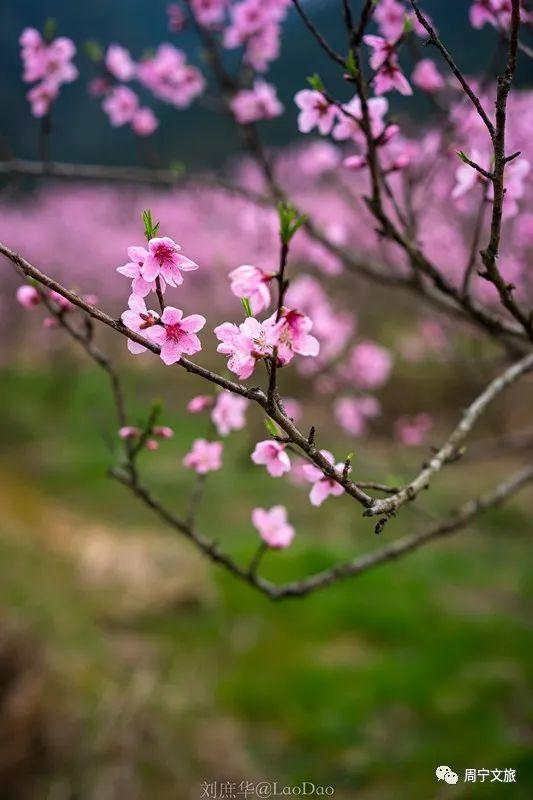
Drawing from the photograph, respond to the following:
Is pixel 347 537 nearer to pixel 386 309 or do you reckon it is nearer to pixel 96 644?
pixel 96 644

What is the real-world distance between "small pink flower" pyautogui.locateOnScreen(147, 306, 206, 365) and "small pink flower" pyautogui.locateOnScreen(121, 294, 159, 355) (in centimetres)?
2

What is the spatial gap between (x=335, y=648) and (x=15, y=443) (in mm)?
7227

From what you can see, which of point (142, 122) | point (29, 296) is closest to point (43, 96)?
point (142, 122)

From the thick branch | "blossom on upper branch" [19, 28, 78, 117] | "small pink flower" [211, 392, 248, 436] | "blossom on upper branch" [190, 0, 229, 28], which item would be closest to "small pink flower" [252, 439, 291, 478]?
the thick branch

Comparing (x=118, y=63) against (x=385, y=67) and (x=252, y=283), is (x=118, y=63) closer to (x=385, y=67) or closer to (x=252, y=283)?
(x=385, y=67)

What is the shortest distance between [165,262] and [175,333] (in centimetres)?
13

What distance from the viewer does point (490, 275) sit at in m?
1.40

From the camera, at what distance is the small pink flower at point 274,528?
208cm

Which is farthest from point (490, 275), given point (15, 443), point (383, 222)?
point (15, 443)

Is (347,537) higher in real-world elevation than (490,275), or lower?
higher

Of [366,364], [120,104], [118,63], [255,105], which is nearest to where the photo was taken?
[255,105]

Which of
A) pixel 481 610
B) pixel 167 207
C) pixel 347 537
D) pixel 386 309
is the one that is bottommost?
pixel 481 610

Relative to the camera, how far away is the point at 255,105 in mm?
3336

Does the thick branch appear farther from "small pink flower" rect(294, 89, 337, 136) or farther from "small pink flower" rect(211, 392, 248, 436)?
"small pink flower" rect(294, 89, 337, 136)
